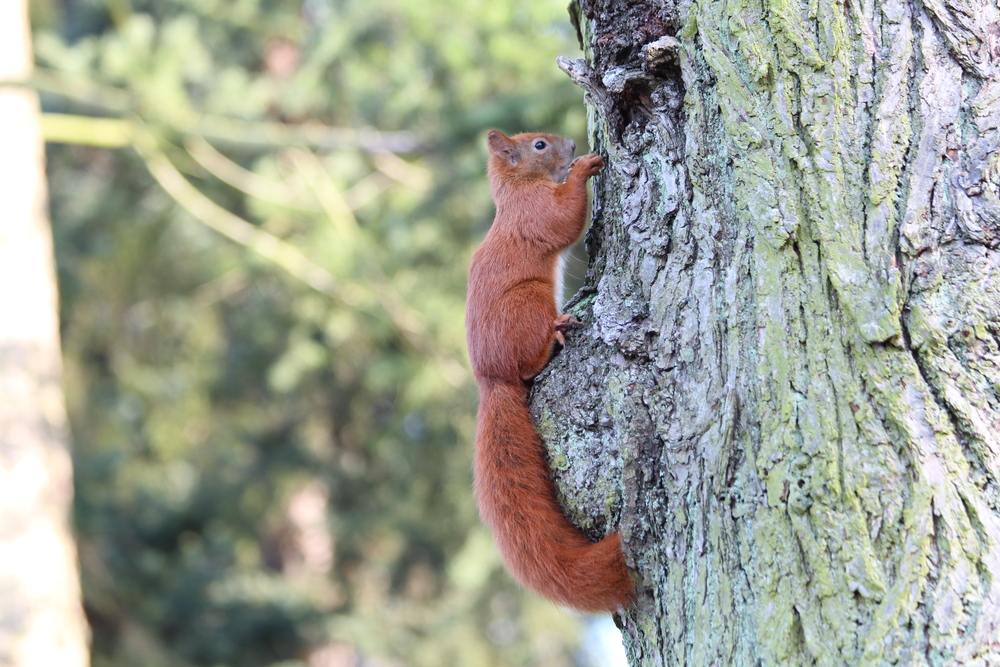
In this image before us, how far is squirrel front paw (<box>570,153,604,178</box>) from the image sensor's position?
190 cm

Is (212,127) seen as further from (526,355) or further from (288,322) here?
(526,355)

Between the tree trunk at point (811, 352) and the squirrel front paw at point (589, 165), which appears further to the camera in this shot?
the squirrel front paw at point (589, 165)

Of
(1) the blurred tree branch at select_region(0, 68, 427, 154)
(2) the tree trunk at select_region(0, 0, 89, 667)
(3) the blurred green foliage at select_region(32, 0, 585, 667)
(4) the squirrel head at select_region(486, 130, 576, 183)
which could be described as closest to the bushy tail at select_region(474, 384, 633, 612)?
(4) the squirrel head at select_region(486, 130, 576, 183)

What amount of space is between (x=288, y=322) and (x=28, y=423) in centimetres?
210

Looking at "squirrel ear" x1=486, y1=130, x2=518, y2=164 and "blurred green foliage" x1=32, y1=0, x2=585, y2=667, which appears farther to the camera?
"blurred green foliage" x1=32, y1=0, x2=585, y2=667

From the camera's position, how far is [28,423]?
418cm

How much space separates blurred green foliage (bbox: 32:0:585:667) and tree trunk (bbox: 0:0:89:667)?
0.42 m

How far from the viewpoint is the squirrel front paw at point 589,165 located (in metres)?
1.90

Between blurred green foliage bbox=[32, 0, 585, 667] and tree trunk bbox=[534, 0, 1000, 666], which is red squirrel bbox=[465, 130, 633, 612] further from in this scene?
blurred green foliage bbox=[32, 0, 585, 667]

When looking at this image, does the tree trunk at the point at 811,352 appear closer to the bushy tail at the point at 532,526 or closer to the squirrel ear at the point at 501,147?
the bushy tail at the point at 532,526

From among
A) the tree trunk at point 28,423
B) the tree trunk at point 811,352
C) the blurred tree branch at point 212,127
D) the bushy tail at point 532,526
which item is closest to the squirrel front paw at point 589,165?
the tree trunk at point 811,352

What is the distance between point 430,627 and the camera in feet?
20.8

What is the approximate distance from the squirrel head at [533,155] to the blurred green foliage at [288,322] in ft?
2.23

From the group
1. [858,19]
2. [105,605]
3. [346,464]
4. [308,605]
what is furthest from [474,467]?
[346,464]
